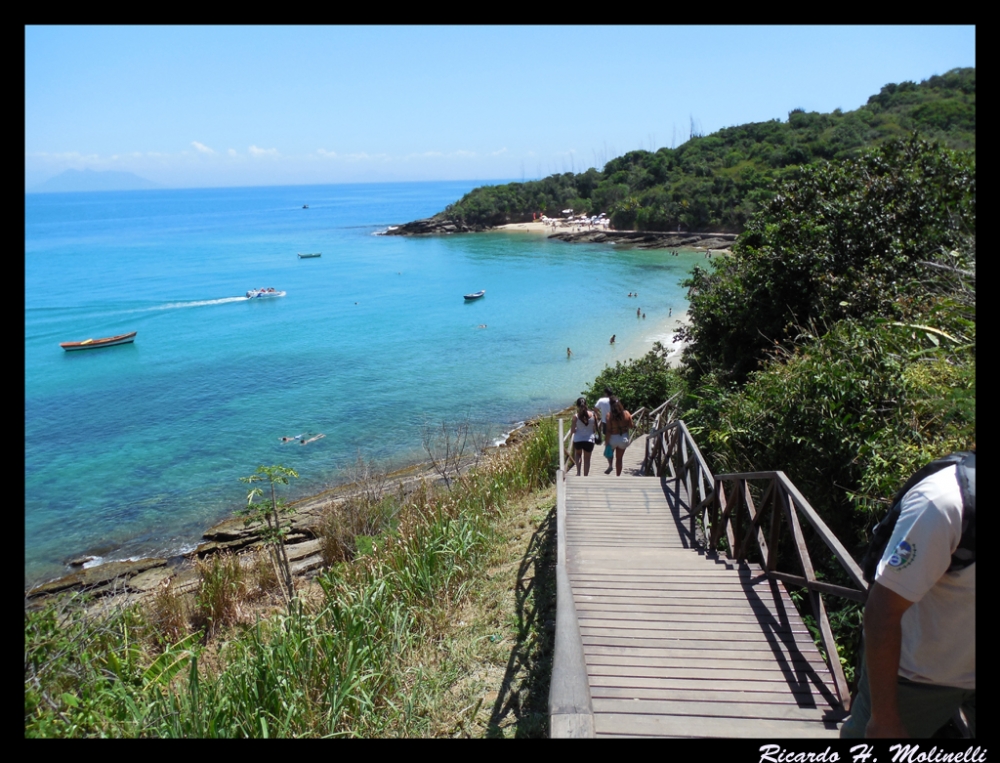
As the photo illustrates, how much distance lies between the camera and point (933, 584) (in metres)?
2.14

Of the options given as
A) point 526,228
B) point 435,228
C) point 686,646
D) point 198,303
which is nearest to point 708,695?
point 686,646

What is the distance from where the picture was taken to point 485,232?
9406 centimetres

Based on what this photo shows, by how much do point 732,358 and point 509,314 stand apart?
3097 centimetres

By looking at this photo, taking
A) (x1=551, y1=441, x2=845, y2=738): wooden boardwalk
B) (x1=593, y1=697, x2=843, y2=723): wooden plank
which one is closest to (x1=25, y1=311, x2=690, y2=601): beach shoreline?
(x1=551, y1=441, x2=845, y2=738): wooden boardwalk

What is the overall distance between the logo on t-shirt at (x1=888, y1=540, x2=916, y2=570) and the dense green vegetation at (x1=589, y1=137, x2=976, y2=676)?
3.57m

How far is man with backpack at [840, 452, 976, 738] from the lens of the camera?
2.08 meters

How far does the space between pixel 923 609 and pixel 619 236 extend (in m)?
77.6

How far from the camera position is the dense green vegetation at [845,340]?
647 centimetres

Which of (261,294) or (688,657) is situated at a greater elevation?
(261,294)

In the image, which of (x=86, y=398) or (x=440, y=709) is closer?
(x=440, y=709)

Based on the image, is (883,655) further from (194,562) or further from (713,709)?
(194,562)

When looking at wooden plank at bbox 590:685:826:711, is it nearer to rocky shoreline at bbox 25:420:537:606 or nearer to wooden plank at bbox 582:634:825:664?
wooden plank at bbox 582:634:825:664
